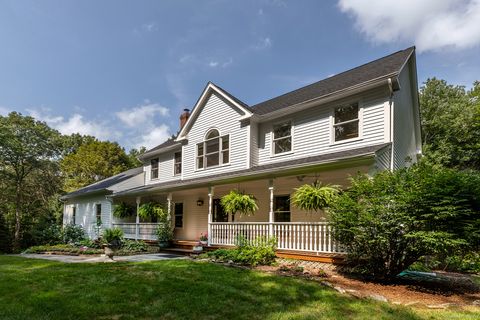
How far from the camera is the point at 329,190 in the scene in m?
9.32

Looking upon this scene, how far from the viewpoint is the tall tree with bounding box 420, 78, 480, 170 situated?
22538 mm

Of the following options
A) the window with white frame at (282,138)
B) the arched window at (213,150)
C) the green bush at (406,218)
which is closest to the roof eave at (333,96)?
the window with white frame at (282,138)

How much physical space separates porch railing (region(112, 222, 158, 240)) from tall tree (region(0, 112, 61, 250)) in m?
11.1

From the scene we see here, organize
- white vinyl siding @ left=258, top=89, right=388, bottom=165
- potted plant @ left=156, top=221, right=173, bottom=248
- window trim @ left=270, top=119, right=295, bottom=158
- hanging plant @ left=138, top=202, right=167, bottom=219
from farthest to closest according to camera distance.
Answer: hanging plant @ left=138, top=202, right=167, bottom=219 → potted plant @ left=156, top=221, right=173, bottom=248 → window trim @ left=270, top=119, right=295, bottom=158 → white vinyl siding @ left=258, top=89, right=388, bottom=165

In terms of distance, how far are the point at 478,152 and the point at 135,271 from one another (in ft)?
82.7

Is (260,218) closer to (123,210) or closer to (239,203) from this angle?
(239,203)

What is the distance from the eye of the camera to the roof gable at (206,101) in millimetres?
13922

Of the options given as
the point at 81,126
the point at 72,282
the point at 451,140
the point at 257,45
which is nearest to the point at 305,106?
the point at 257,45

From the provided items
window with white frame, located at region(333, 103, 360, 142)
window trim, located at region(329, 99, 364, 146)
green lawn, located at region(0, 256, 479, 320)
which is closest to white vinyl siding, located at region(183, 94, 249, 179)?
window trim, located at region(329, 99, 364, 146)

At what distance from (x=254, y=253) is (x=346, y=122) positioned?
552 centimetres

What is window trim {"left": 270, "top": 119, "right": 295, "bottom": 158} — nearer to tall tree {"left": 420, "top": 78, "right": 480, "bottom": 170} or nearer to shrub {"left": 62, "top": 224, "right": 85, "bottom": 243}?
tall tree {"left": 420, "top": 78, "right": 480, "bottom": 170}

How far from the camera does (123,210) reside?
18125 mm

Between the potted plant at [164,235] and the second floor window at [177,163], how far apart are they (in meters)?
4.20

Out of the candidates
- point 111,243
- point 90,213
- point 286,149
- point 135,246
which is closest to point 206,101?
point 286,149
